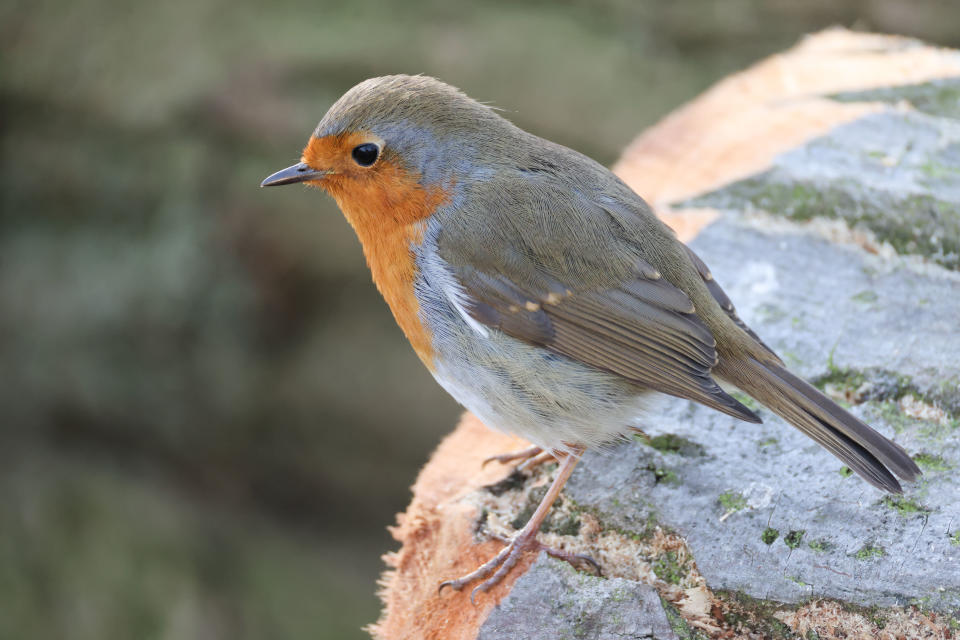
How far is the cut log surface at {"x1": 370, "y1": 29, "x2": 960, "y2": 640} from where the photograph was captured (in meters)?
1.87

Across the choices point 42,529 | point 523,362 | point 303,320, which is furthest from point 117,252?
point 523,362

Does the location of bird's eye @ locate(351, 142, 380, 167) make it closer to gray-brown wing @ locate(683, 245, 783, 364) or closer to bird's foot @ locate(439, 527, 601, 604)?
gray-brown wing @ locate(683, 245, 783, 364)

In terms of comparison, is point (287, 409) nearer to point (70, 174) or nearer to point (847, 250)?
point (70, 174)

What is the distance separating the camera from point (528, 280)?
232 cm

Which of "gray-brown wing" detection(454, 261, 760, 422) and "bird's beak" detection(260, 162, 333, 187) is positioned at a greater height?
"bird's beak" detection(260, 162, 333, 187)

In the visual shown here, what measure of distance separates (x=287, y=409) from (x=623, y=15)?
2774 millimetres

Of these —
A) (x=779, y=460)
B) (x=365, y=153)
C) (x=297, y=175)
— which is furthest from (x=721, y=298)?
(x=297, y=175)

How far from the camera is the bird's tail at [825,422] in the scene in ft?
6.45

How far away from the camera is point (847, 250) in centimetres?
267

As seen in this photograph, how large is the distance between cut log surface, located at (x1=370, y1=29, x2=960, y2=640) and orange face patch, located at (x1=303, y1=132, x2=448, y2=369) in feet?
1.49

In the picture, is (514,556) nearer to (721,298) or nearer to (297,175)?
(721,298)

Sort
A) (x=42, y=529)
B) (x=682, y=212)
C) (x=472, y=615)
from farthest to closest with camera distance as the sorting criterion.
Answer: (x=42, y=529)
(x=682, y=212)
(x=472, y=615)

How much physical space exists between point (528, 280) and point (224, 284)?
8.97ft

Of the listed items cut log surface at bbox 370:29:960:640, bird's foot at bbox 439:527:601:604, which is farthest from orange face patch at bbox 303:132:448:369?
bird's foot at bbox 439:527:601:604
